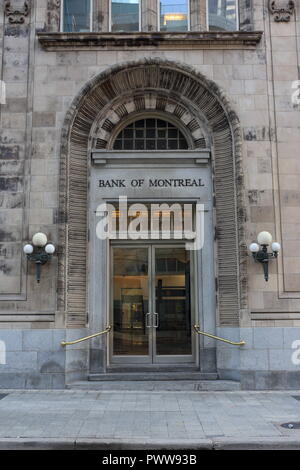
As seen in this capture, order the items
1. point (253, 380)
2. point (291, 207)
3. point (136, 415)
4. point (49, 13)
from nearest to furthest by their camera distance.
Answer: point (136, 415)
point (253, 380)
point (291, 207)
point (49, 13)

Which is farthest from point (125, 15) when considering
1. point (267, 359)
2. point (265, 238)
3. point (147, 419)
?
point (147, 419)

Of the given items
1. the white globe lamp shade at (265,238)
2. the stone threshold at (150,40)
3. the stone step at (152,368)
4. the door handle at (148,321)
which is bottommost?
the stone step at (152,368)

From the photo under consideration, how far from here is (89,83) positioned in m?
13.5

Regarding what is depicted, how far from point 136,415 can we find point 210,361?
392cm

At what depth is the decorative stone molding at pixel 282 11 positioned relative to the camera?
13781 mm

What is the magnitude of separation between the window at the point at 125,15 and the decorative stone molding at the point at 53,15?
1640 millimetres

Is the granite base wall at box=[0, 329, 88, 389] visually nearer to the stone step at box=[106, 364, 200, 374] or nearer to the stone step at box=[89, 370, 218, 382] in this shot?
the stone step at box=[89, 370, 218, 382]

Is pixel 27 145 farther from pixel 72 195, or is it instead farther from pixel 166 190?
pixel 166 190

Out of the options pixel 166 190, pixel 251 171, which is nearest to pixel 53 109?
pixel 166 190

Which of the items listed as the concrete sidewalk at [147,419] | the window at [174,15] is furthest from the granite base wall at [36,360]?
the window at [174,15]

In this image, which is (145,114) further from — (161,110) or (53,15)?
(53,15)

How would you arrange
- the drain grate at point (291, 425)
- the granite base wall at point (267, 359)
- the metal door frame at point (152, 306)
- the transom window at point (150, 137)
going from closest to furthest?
1. the drain grate at point (291, 425)
2. the granite base wall at point (267, 359)
3. the metal door frame at point (152, 306)
4. the transom window at point (150, 137)

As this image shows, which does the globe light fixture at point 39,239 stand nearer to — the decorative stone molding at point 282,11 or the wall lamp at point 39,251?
the wall lamp at point 39,251

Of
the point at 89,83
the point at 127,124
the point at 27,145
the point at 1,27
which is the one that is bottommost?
the point at 27,145
